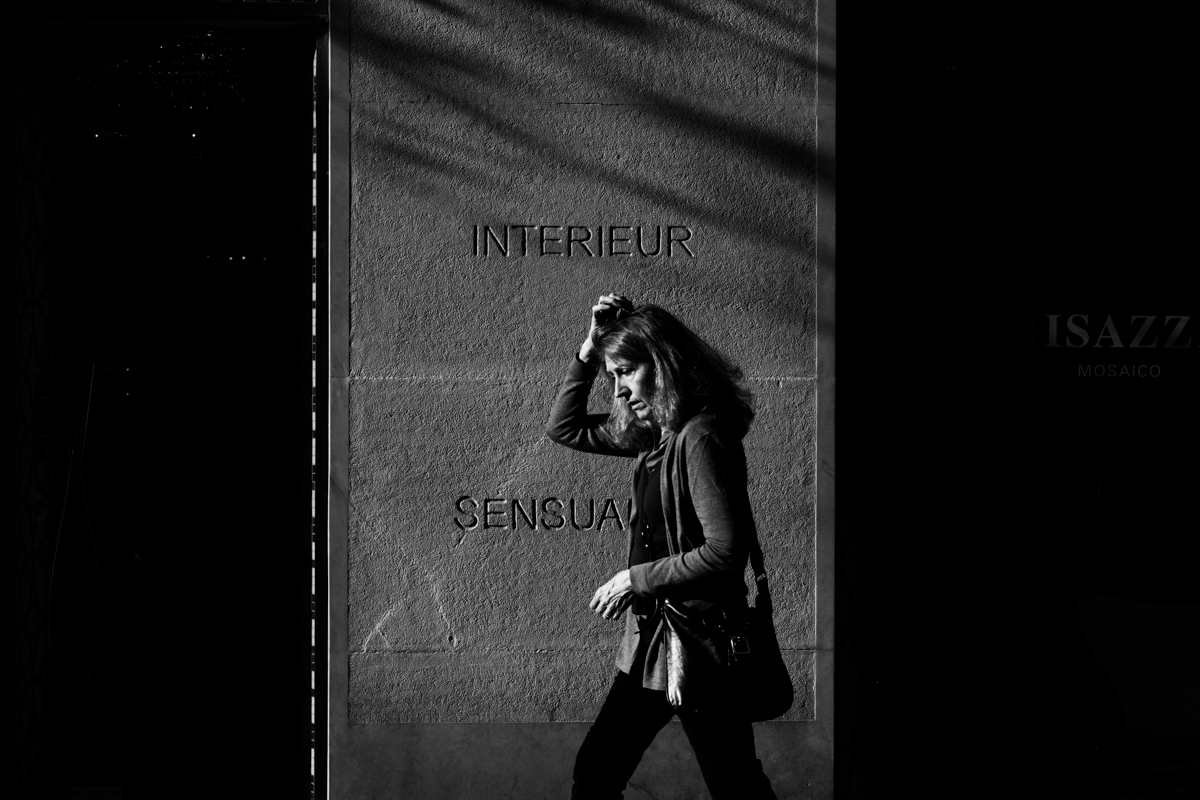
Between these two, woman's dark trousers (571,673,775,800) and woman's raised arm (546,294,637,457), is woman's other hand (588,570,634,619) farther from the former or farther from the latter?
woman's raised arm (546,294,637,457)

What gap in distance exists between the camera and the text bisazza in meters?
4.87

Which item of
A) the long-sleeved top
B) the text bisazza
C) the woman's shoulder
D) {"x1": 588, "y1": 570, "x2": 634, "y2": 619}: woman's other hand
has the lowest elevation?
{"x1": 588, "y1": 570, "x2": 634, "y2": 619}: woman's other hand

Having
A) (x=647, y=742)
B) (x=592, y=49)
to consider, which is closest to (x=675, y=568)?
(x=647, y=742)

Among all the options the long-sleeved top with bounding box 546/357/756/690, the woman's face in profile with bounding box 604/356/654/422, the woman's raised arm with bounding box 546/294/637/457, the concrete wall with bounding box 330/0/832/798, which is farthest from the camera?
the concrete wall with bounding box 330/0/832/798

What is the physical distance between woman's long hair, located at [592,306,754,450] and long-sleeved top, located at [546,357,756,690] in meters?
0.09

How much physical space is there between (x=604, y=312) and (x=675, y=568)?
111 centimetres

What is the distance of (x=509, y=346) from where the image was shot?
488 cm
